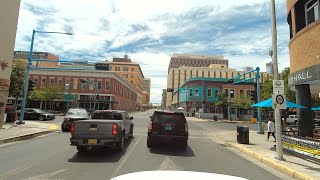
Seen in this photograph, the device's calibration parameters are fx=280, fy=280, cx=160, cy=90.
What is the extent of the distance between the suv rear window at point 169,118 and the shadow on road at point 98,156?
7.31 ft

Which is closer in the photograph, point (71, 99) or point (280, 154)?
point (280, 154)

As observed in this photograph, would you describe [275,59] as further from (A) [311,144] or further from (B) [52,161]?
(B) [52,161]

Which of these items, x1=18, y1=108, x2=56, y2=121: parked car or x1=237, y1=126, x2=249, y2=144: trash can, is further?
x1=18, y1=108, x2=56, y2=121: parked car

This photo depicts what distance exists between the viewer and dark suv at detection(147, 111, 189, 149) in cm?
1281

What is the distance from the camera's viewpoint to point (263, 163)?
35.9 ft

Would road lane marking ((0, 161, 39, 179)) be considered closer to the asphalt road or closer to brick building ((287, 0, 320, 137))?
the asphalt road

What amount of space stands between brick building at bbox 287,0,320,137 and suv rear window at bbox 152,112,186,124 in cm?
655

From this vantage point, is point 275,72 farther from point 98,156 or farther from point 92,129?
point 98,156

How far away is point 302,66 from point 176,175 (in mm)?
13950

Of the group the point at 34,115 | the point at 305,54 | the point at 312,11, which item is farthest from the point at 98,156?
the point at 34,115

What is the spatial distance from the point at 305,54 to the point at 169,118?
306 inches

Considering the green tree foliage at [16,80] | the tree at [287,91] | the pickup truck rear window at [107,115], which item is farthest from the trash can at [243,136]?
the tree at [287,91]

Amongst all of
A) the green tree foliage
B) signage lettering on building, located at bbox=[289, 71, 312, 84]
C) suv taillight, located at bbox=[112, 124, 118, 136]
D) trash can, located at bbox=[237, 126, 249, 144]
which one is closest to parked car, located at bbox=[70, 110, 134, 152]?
suv taillight, located at bbox=[112, 124, 118, 136]

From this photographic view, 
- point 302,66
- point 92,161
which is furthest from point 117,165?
point 302,66
